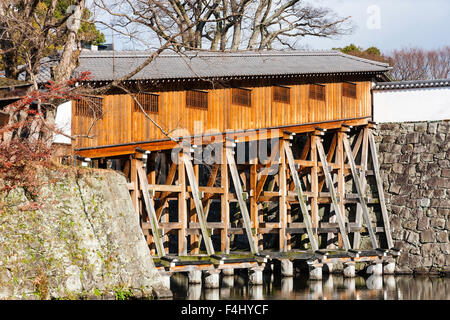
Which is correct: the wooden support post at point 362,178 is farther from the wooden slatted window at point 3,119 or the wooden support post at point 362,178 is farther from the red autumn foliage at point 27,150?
the wooden slatted window at point 3,119

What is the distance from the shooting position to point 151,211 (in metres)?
16.8

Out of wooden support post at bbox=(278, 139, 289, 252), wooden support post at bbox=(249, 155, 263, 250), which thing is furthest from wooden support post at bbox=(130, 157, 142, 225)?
wooden support post at bbox=(278, 139, 289, 252)

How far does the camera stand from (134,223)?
15.4 m

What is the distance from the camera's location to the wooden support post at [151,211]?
55.1 ft

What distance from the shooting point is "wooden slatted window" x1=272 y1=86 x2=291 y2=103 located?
68.6ft

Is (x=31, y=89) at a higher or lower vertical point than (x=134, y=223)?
higher

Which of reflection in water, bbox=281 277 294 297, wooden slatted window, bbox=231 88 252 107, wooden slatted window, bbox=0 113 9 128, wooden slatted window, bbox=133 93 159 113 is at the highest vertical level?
wooden slatted window, bbox=231 88 252 107

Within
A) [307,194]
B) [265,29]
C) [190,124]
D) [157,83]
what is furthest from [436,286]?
[265,29]

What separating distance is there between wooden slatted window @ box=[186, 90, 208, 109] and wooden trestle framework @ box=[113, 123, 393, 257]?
1070mm

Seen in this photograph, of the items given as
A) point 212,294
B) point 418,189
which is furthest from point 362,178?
point 212,294

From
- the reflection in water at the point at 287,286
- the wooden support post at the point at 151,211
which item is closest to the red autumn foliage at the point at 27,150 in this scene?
the wooden support post at the point at 151,211

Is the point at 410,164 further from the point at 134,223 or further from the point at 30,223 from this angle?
the point at 30,223

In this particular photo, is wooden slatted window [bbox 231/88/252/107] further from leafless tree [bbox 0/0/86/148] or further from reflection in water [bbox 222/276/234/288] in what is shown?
leafless tree [bbox 0/0/86/148]
